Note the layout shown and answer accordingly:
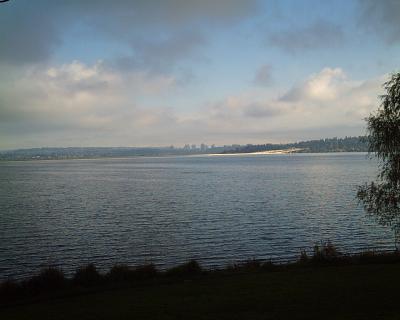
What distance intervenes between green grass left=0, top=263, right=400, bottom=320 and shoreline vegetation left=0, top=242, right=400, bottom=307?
58 centimetres

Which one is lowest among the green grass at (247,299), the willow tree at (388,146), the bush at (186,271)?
the bush at (186,271)

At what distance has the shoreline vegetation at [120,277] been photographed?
18984 millimetres

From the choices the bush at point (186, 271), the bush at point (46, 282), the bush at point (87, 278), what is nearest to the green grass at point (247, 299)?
the bush at point (186, 271)

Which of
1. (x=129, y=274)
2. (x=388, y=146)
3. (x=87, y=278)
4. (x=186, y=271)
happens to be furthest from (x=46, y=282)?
(x=388, y=146)

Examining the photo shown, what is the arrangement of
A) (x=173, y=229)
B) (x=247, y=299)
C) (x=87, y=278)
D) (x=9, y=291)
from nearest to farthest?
(x=247, y=299) < (x=9, y=291) < (x=87, y=278) < (x=173, y=229)

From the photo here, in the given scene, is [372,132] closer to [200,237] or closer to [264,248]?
[264,248]

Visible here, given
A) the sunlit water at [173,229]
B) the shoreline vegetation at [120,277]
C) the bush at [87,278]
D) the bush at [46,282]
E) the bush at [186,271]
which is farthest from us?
the sunlit water at [173,229]

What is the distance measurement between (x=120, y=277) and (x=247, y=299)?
8.21 metres

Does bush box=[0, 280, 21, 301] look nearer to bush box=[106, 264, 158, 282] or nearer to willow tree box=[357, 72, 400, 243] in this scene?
bush box=[106, 264, 158, 282]

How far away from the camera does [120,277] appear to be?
21.2 metres

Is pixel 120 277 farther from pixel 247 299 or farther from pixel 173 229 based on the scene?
pixel 173 229

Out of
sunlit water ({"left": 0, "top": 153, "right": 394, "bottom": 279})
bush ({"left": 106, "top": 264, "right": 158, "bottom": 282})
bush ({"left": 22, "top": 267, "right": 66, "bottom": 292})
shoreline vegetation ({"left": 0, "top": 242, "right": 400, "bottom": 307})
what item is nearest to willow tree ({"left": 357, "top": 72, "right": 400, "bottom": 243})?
shoreline vegetation ({"left": 0, "top": 242, "right": 400, "bottom": 307})

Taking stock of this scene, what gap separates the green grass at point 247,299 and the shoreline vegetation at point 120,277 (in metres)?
0.58

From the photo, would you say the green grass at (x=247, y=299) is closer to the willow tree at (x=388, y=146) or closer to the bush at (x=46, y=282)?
the bush at (x=46, y=282)
